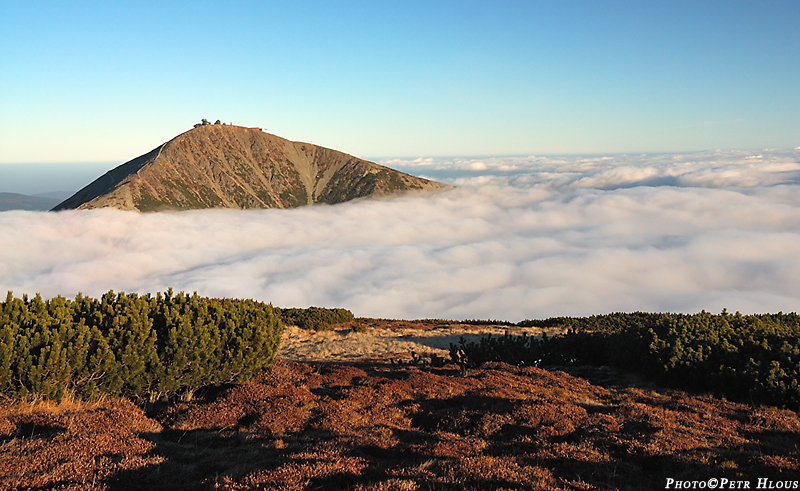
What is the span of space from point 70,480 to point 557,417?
9.04 meters

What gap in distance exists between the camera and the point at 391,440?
8.13 m

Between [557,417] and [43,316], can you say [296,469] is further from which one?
[43,316]

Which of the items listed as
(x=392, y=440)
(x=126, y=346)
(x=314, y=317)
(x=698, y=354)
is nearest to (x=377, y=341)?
(x=314, y=317)

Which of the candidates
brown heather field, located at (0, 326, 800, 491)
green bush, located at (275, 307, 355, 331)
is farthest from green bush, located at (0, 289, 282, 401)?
green bush, located at (275, 307, 355, 331)

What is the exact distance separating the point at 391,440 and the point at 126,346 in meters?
7.10

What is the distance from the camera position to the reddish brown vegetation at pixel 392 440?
19.9ft

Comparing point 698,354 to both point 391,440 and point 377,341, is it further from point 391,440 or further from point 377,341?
point 377,341

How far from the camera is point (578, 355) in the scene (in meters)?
20.1

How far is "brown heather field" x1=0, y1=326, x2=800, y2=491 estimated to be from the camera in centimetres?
606

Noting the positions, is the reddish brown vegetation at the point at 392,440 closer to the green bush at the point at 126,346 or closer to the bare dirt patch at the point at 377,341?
the green bush at the point at 126,346

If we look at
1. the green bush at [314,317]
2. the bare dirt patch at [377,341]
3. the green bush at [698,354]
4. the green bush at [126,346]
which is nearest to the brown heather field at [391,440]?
the green bush at [126,346]

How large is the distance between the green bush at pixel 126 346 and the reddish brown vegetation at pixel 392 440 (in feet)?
2.24

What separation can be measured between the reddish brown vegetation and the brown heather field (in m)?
0.03

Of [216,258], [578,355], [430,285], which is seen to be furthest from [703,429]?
[216,258]
